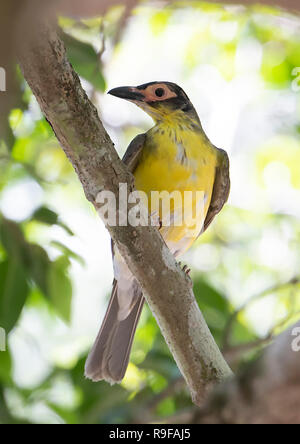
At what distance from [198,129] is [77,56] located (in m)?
1.34

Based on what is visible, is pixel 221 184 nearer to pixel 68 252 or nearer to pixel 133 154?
pixel 133 154

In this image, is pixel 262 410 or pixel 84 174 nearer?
pixel 262 410

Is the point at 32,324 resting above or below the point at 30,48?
below

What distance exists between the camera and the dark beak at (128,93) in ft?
17.2

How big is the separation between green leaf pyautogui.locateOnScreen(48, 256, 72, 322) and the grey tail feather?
20.4 inches

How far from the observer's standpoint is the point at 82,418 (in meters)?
4.85

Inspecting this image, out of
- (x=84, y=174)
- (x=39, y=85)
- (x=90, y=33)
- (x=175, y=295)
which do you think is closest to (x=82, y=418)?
(x=175, y=295)

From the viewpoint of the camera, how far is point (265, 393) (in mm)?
1656

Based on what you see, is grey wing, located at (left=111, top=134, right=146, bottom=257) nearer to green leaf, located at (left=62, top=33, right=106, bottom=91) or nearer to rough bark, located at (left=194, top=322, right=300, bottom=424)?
green leaf, located at (left=62, top=33, right=106, bottom=91)

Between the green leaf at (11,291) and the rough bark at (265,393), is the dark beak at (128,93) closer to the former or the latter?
the green leaf at (11,291)

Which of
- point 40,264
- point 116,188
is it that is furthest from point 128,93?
point 116,188

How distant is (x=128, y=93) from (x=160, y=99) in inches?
11.9

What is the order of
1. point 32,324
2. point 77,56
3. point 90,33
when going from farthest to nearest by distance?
point 32,324 → point 90,33 → point 77,56
